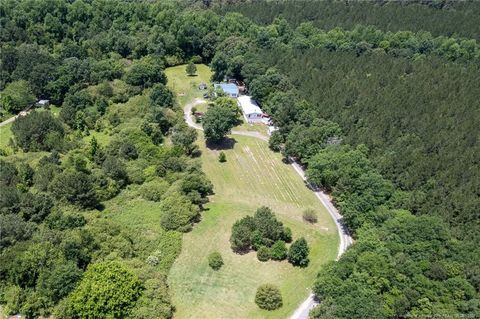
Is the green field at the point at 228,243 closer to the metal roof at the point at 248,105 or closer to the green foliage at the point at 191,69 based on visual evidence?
the metal roof at the point at 248,105

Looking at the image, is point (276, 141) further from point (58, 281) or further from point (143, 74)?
point (58, 281)

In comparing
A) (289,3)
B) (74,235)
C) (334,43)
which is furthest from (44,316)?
(289,3)

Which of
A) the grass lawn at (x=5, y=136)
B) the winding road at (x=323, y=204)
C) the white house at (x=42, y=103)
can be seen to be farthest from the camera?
the white house at (x=42, y=103)

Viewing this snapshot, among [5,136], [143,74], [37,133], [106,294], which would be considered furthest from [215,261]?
[143,74]

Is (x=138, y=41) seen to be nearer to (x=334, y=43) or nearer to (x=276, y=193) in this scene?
(x=334, y=43)

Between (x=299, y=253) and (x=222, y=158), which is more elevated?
(x=299, y=253)

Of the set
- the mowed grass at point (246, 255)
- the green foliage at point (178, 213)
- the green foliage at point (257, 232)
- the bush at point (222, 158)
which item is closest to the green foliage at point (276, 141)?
the mowed grass at point (246, 255)
